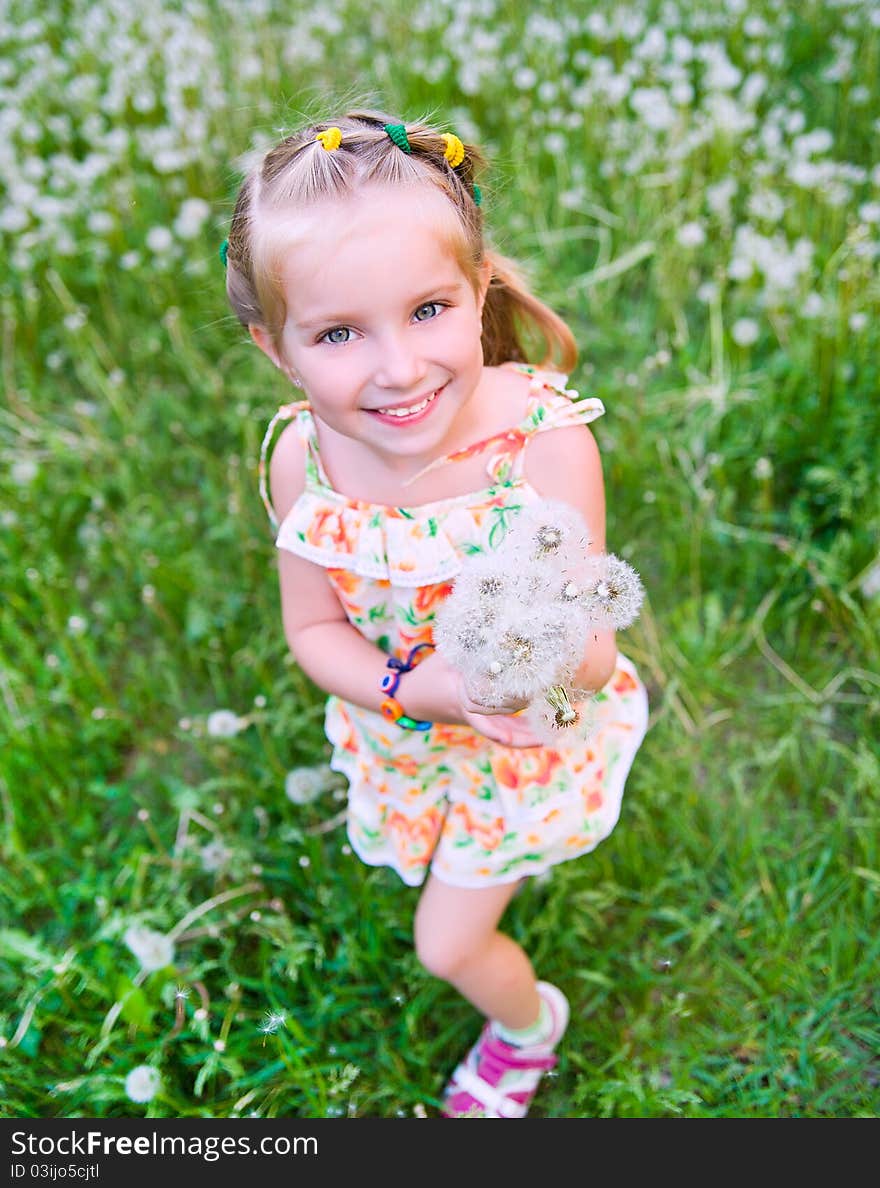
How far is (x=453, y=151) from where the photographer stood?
1.47 m

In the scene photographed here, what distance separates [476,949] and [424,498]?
72 centimetres

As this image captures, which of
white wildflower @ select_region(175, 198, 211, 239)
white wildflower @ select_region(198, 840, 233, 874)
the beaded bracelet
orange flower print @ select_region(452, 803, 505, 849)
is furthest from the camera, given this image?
white wildflower @ select_region(175, 198, 211, 239)

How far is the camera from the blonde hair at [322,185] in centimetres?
141

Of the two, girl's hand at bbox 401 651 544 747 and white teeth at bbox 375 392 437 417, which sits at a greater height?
white teeth at bbox 375 392 437 417

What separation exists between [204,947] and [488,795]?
0.75m

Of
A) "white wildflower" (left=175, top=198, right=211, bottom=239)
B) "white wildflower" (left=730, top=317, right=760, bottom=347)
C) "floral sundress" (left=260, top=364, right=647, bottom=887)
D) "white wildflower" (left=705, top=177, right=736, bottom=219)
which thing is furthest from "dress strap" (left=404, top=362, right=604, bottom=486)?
"white wildflower" (left=175, top=198, right=211, bottom=239)

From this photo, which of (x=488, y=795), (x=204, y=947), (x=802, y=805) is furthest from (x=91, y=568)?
(x=802, y=805)

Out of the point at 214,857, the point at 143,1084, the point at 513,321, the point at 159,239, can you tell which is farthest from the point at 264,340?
the point at 159,239

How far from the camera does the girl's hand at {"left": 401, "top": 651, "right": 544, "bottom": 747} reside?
1.46 m

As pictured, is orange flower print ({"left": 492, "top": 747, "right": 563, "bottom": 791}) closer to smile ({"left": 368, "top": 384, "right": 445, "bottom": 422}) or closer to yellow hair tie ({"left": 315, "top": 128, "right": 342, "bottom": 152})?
smile ({"left": 368, "top": 384, "right": 445, "bottom": 422})

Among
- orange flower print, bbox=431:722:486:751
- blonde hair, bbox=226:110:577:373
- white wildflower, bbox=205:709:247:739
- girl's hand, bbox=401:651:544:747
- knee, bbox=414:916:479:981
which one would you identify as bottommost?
knee, bbox=414:916:479:981

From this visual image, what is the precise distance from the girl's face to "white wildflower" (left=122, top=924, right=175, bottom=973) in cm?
104

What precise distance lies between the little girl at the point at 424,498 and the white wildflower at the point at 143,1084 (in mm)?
479

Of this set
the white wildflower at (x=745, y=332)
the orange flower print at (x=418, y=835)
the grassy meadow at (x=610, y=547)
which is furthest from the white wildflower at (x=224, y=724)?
the white wildflower at (x=745, y=332)
